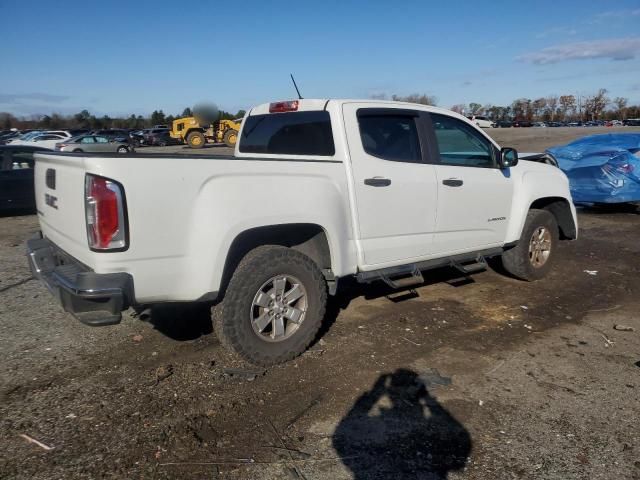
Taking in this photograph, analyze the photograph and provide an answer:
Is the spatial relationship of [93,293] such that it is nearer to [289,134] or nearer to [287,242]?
[287,242]

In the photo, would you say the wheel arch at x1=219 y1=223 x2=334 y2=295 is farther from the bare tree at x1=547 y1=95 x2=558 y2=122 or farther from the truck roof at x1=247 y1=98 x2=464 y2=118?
the bare tree at x1=547 y1=95 x2=558 y2=122

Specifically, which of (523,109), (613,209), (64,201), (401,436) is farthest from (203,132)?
Result: (523,109)

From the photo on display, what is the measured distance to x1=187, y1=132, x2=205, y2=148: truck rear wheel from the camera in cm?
3725

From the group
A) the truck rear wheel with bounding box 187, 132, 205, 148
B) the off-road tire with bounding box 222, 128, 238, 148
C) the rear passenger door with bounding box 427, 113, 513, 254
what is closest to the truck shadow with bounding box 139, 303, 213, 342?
the rear passenger door with bounding box 427, 113, 513, 254

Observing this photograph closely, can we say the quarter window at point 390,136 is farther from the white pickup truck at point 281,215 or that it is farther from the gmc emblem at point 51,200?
the gmc emblem at point 51,200

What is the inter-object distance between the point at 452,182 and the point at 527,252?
1.67 meters

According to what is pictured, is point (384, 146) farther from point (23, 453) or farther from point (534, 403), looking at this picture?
point (23, 453)

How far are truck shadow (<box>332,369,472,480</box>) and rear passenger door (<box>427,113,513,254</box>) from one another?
1854 mm

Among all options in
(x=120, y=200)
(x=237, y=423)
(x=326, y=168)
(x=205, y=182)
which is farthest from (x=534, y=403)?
(x=120, y=200)

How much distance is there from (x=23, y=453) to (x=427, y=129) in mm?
3962

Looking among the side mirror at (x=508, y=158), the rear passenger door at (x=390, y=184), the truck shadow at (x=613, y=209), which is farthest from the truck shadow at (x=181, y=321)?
the truck shadow at (x=613, y=209)

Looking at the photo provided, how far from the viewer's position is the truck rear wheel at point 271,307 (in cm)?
370

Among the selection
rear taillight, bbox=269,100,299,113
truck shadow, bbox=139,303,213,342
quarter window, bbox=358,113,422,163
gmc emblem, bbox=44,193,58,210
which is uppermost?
rear taillight, bbox=269,100,299,113

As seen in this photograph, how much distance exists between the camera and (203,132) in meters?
37.8
